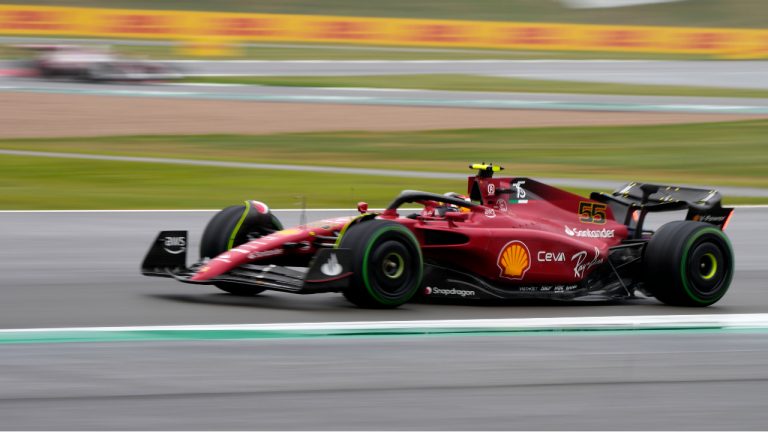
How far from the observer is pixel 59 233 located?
1158cm

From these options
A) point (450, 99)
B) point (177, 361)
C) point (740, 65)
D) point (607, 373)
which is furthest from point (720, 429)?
point (740, 65)

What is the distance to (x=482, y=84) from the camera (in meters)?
31.1

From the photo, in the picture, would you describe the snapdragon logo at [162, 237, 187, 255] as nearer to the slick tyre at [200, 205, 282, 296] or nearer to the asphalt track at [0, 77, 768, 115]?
the slick tyre at [200, 205, 282, 296]

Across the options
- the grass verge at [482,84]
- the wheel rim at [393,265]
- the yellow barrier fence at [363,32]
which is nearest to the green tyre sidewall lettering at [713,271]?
the wheel rim at [393,265]

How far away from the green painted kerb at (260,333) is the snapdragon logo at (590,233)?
1273 millimetres

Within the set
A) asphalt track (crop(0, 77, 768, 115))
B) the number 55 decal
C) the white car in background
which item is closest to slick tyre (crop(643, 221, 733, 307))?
the number 55 decal

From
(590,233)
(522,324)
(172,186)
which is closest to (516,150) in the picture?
(172,186)

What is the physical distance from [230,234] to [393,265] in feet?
4.26

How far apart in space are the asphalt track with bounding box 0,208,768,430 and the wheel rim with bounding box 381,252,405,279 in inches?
9.7

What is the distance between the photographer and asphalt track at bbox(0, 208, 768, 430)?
5449mm

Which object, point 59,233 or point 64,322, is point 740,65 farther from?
point 64,322

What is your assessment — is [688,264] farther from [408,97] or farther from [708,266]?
[408,97]

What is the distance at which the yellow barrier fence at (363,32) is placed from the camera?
135 feet

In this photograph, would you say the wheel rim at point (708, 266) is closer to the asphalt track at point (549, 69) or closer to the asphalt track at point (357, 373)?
the asphalt track at point (357, 373)
